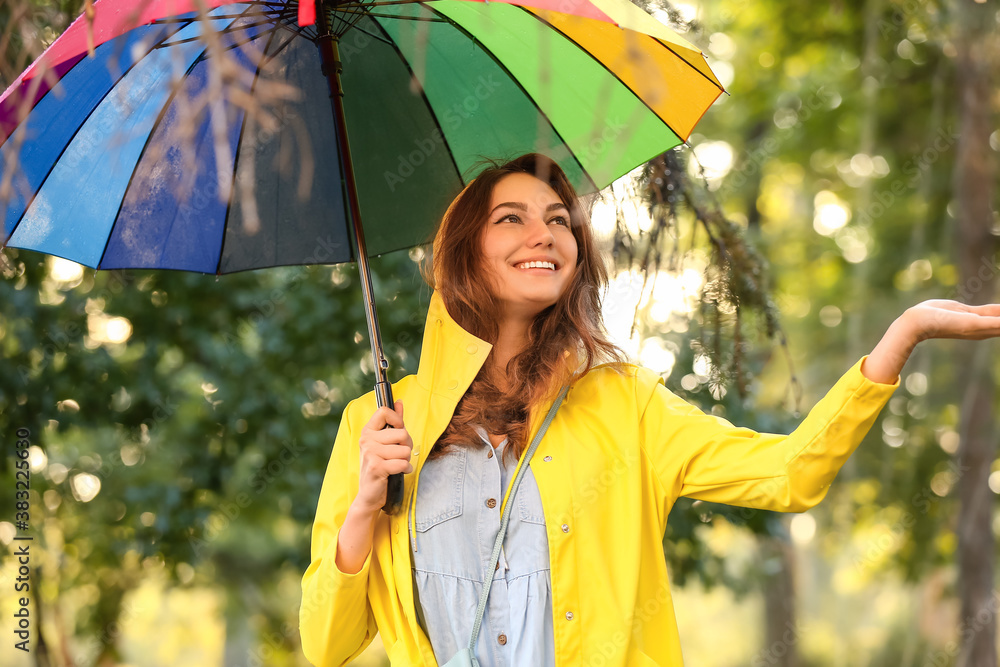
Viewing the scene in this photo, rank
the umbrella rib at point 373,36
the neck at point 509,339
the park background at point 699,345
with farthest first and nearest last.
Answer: the park background at point 699,345 < the umbrella rib at point 373,36 < the neck at point 509,339

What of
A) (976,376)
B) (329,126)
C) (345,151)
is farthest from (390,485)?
(976,376)

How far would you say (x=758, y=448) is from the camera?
185cm

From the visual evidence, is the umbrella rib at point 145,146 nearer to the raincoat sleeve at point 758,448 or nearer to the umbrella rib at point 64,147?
the umbrella rib at point 64,147

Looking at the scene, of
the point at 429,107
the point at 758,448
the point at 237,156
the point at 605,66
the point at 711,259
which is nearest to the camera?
the point at 758,448

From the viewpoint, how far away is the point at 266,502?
527 cm

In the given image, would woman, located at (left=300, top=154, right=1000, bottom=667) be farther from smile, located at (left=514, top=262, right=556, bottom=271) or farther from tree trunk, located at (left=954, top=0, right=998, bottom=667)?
tree trunk, located at (left=954, top=0, right=998, bottom=667)

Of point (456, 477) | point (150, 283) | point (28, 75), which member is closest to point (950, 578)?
point (150, 283)

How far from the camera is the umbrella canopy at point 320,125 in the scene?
7.03ft

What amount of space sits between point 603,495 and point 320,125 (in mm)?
1244

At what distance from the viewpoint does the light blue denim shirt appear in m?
1.88

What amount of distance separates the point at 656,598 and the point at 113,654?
5.96 meters

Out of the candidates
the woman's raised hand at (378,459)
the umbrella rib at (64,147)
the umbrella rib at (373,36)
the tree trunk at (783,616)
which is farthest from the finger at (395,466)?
the tree trunk at (783,616)

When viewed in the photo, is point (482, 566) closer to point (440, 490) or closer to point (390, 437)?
point (440, 490)

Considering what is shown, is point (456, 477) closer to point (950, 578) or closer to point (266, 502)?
point (266, 502)
